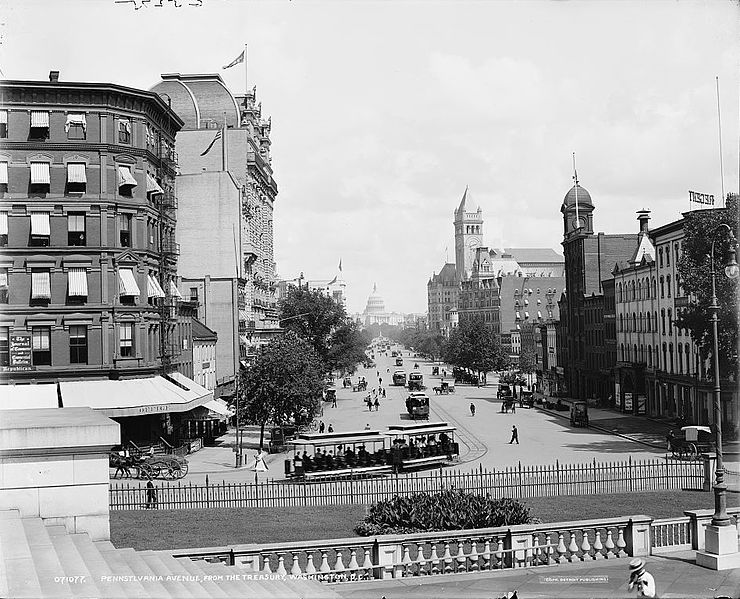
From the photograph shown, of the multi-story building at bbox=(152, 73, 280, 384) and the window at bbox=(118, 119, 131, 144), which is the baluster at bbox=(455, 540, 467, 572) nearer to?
the window at bbox=(118, 119, 131, 144)

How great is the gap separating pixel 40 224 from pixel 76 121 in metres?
5.75

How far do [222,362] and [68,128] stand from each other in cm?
3540

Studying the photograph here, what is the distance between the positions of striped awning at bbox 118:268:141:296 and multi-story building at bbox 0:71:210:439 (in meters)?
0.06

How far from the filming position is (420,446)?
50531mm

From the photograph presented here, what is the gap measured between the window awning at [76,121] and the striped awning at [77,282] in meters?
7.36

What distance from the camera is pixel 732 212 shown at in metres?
50.2

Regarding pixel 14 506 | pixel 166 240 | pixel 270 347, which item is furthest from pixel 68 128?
pixel 14 506

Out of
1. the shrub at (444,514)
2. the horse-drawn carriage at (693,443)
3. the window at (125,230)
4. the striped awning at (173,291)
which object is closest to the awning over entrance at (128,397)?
the striped awning at (173,291)

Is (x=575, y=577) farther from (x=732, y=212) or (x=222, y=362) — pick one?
(x=222, y=362)

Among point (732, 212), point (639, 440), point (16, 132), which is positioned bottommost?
point (639, 440)

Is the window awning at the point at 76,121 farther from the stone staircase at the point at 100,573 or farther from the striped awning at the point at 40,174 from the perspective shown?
the stone staircase at the point at 100,573

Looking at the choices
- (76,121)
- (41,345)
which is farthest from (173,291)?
(76,121)

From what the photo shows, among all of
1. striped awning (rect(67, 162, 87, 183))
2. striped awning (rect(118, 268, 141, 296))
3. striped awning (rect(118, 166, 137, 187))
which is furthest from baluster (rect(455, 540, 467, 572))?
striped awning (rect(118, 166, 137, 187))

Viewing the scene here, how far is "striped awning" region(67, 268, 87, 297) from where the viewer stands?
163ft
